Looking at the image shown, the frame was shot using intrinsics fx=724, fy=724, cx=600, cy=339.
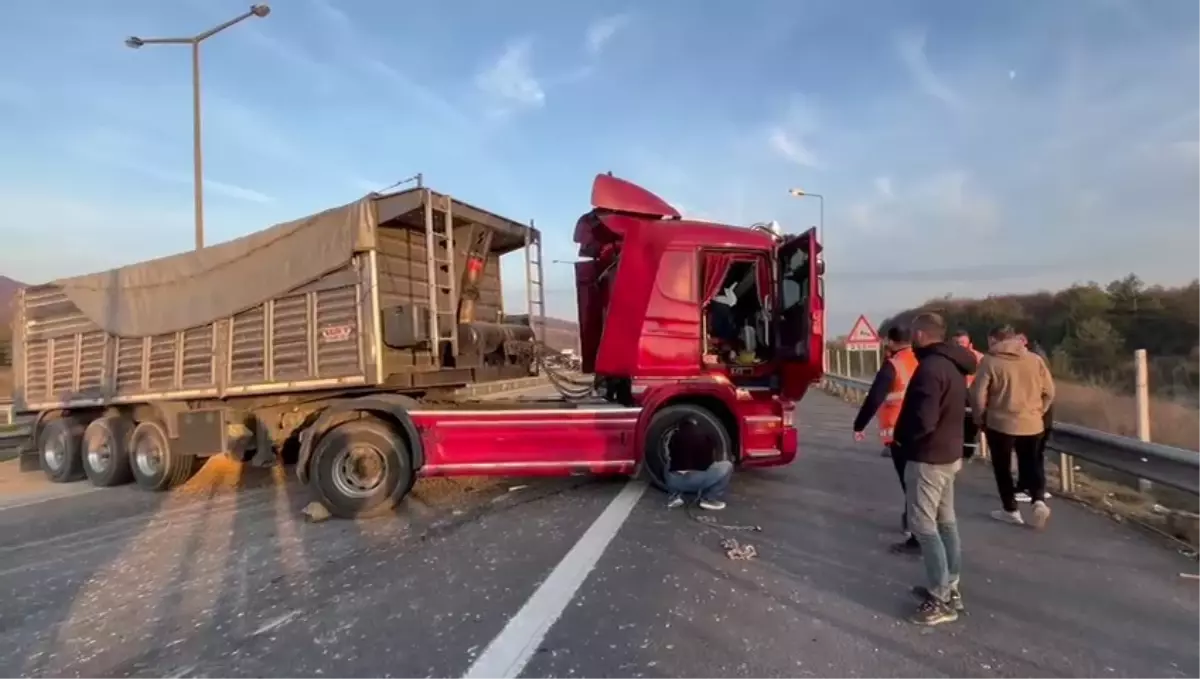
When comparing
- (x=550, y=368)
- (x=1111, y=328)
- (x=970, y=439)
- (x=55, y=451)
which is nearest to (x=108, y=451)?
(x=55, y=451)

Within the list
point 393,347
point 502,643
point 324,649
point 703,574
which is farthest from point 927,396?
point 393,347

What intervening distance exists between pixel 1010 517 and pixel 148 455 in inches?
361

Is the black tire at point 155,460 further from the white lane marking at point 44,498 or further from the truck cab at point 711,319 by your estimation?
the truck cab at point 711,319

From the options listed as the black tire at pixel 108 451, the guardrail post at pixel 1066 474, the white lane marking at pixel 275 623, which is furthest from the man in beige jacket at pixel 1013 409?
the black tire at pixel 108 451

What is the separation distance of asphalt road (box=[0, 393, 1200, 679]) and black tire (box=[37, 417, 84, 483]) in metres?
2.47

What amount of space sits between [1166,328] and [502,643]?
35.7m

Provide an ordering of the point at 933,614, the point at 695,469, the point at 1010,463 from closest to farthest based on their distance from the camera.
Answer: the point at 933,614
the point at 1010,463
the point at 695,469

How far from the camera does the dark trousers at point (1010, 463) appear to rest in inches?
243

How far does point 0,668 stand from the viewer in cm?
375

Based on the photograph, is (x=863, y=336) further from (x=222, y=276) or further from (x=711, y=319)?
(x=222, y=276)

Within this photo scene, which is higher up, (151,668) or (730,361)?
(730,361)

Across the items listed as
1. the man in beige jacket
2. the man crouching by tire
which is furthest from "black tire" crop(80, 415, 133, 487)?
the man in beige jacket

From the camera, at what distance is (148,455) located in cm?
859

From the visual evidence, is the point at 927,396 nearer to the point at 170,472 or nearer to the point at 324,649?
the point at 324,649
